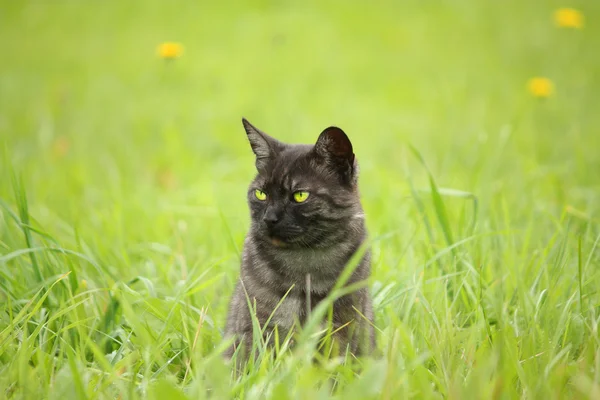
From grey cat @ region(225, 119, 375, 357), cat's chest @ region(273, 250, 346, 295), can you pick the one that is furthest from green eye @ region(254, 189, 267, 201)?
cat's chest @ region(273, 250, 346, 295)

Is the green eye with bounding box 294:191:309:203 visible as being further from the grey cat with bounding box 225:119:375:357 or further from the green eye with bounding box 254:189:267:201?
the green eye with bounding box 254:189:267:201

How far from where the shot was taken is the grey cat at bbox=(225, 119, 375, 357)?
7.72 feet

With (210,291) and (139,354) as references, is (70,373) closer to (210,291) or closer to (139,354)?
(139,354)

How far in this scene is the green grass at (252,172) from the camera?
6.82ft

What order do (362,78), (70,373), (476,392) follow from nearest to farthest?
(476,392), (70,373), (362,78)

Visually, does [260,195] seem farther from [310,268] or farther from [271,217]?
[310,268]

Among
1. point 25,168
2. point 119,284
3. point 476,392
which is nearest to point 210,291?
point 119,284

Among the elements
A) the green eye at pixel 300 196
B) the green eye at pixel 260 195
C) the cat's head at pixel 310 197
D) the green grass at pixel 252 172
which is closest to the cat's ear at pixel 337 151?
the cat's head at pixel 310 197

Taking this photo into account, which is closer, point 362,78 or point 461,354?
point 461,354

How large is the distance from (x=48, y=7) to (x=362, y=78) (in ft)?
19.0

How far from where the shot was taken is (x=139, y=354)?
2.25 meters

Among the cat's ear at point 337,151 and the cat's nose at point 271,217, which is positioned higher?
the cat's ear at point 337,151

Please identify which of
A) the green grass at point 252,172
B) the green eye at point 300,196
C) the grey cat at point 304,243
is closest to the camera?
the green grass at point 252,172

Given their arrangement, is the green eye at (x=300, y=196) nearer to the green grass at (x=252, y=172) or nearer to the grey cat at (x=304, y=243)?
the grey cat at (x=304, y=243)
